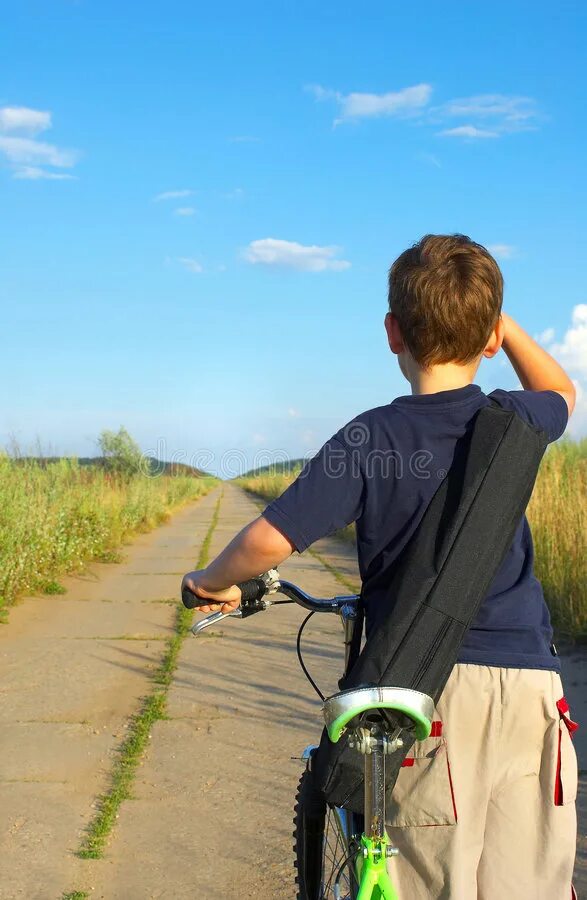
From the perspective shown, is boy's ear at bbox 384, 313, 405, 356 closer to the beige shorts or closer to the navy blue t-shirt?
the navy blue t-shirt

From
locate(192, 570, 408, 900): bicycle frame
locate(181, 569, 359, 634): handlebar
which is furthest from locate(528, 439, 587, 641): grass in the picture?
locate(192, 570, 408, 900): bicycle frame

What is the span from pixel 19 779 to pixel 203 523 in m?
18.0

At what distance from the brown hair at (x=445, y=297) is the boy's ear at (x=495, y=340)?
72mm

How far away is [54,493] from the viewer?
11.7 meters

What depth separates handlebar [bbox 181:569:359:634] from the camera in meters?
2.09

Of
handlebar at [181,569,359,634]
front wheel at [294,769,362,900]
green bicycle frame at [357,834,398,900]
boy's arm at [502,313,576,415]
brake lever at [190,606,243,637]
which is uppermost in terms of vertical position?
boy's arm at [502,313,576,415]

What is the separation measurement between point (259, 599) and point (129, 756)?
2711mm

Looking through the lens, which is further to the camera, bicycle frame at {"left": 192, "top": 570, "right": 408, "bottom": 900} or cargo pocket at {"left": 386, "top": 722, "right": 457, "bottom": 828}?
cargo pocket at {"left": 386, "top": 722, "right": 457, "bottom": 828}

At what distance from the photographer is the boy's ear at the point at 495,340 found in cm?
200

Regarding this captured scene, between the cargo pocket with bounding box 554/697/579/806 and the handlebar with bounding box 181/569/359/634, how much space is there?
0.50 meters

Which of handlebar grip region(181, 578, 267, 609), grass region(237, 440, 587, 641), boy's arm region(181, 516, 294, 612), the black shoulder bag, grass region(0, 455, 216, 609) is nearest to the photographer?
the black shoulder bag

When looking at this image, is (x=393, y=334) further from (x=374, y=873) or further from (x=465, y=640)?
(x=374, y=873)

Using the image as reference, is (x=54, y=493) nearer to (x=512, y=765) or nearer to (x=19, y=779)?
(x=19, y=779)

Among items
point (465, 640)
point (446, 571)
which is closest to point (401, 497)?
point (446, 571)
